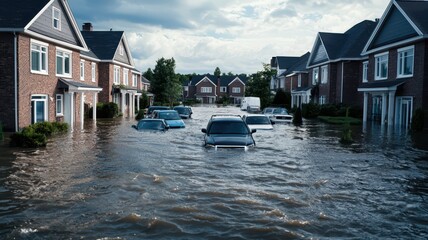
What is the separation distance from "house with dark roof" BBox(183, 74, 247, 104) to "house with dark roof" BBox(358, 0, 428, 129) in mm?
84244

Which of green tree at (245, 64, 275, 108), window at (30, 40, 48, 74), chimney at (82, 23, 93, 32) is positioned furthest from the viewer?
green tree at (245, 64, 275, 108)

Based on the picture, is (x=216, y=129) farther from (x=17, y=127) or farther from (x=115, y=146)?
(x=17, y=127)

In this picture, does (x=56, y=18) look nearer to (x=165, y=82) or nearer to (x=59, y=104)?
(x=59, y=104)

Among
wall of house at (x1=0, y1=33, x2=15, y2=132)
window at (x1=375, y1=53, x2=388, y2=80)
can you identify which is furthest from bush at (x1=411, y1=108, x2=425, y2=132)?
wall of house at (x1=0, y1=33, x2=15, y2=132)

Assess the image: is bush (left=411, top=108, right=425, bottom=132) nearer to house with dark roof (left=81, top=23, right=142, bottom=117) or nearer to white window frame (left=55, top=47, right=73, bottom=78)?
white window frame (left=55, top=47, right=73, bottom=78)

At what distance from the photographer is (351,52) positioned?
4053cm

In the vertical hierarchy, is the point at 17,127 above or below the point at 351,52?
below

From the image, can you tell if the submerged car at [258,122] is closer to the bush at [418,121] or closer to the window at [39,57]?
the bush at [418,121]

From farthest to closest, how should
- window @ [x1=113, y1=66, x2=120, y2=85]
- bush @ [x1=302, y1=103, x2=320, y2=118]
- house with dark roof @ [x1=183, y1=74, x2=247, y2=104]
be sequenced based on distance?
house with dark roof @ [x1=183, y1=74, x2=247, y2=104], bush @ [x1=302, y1=103, x2=320, y2=118], window @ [x1=113, y1=66, x2=120, y2=85]

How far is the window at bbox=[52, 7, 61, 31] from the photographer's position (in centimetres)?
2634

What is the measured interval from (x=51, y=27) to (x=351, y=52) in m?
26.9

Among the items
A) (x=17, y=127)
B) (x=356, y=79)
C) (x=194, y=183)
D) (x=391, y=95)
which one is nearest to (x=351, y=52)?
(x=356, y=79)

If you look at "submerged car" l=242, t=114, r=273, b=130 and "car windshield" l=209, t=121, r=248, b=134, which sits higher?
"car windshield" l=209, t=121, r=248, b=134

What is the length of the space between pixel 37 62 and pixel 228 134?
1412 cm
